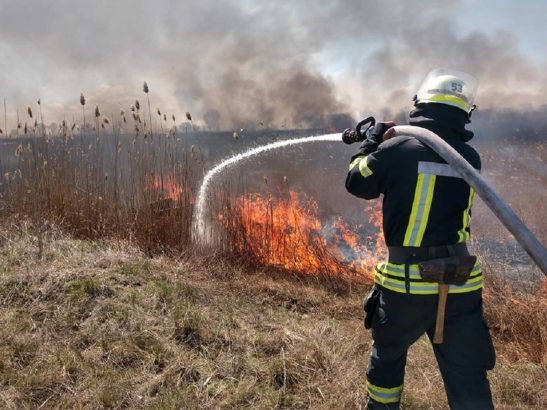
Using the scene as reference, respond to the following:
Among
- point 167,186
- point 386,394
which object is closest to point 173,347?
point 386,394

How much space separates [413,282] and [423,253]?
0.16 m

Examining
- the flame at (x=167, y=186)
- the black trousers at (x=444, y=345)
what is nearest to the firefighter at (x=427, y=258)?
the black trousers at (x=444, y=345)

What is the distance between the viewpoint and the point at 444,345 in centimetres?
239

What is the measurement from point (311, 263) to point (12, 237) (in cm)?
399

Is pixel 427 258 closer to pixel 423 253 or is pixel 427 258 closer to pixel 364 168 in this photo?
pixel 423 253

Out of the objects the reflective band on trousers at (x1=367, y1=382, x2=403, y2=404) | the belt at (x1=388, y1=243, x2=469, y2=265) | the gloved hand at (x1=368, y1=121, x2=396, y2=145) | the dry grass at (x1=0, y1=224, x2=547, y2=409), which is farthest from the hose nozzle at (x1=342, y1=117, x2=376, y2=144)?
the dry grass at (x1=0, y1=224, x2=547, y2=409)

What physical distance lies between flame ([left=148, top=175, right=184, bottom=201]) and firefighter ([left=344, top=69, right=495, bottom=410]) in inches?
185

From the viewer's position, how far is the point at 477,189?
219 centimetres

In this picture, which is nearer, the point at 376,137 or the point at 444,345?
the point at 444,345

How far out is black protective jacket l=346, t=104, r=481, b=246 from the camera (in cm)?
234

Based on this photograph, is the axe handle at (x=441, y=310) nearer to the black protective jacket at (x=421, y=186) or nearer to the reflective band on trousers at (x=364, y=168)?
the black protective jacket at (x=421, y=186)

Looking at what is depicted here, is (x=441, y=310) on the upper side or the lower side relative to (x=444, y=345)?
upper

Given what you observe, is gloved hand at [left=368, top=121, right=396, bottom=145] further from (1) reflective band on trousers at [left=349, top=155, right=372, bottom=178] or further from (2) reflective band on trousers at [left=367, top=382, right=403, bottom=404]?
Result: (2) reflective band on trousers at [left=367, top=382, right=403, bottom=404]

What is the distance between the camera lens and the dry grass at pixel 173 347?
9.95ft
